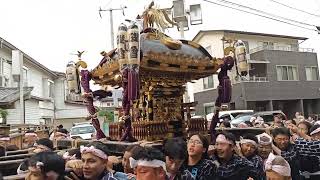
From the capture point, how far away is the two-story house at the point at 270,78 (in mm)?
25016

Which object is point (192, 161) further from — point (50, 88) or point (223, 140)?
point (50, 88)

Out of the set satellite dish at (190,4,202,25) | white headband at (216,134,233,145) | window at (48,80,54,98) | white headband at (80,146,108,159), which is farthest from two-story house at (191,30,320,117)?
white headband at (80,146,108,159)

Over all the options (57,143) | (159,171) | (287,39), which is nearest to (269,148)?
(159,171)

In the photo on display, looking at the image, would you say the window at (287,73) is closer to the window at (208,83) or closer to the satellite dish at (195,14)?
the window at (208,83)

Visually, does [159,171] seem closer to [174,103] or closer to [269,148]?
[269,148]

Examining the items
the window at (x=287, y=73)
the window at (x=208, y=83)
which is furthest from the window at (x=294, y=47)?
the window at (x=208, y=83)

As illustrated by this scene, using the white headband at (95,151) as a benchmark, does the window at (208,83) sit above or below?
above

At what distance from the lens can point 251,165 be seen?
3979 mm

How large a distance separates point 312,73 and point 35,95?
70.6 feet

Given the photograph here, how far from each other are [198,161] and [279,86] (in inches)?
938

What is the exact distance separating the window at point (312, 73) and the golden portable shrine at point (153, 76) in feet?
76.0

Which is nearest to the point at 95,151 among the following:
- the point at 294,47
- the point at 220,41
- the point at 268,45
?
the point at 220,41

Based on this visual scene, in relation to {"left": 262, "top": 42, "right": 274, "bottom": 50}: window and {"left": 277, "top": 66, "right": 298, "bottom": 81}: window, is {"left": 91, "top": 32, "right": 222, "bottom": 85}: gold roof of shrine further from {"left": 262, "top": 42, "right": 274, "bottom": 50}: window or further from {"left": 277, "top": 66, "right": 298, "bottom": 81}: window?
{"left": 277, "top": 66, "right": 298, "bottom": 81}: window

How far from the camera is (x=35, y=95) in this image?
997 inches
